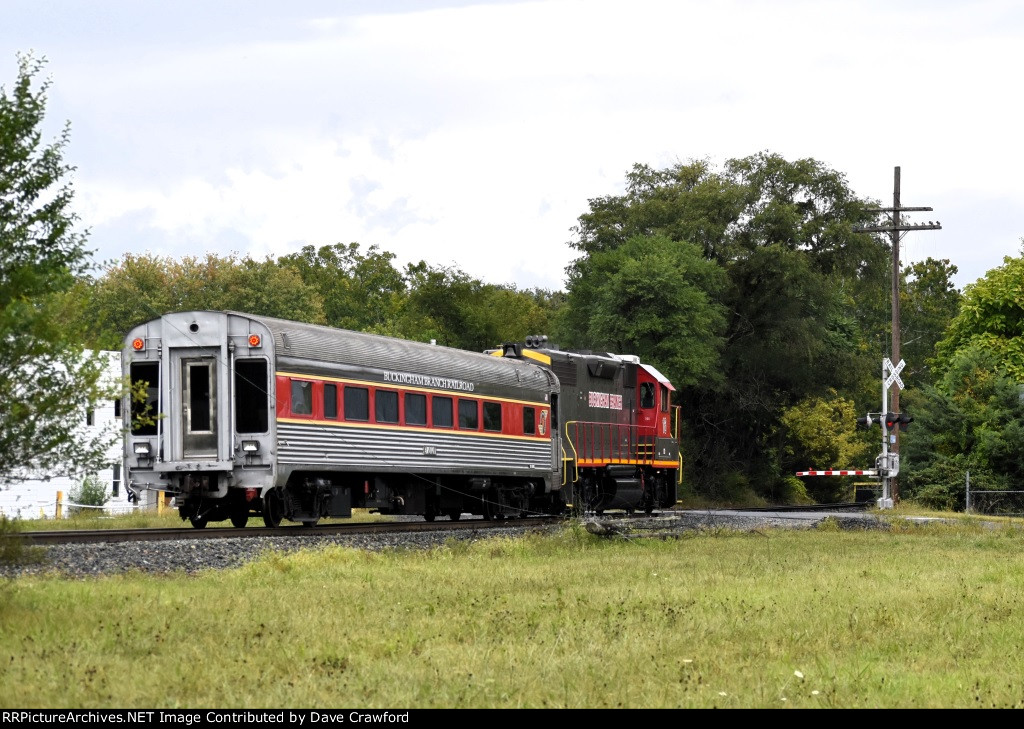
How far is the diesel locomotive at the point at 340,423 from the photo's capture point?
78.7 ft

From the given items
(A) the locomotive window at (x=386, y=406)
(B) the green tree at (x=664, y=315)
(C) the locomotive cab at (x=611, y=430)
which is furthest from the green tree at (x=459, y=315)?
(A) the locomotive window at (x=386, y=406)

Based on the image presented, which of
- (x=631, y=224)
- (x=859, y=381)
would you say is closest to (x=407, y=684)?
(x=631, y=224)

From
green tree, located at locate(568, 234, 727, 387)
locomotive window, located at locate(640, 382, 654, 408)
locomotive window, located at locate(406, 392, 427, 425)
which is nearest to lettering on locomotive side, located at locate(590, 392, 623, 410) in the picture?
locomotive window, located at locate(640, 382, 654, 408)

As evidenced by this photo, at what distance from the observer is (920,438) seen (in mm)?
50750

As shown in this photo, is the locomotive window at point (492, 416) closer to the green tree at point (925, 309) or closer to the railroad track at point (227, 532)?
the railroad track at point (227, 532)

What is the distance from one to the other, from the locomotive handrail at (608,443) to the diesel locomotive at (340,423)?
8 cm

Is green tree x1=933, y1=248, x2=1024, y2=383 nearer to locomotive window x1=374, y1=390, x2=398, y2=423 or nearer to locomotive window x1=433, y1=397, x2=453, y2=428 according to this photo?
locomotive window x1=433, y1=397, x2=453, y2=428

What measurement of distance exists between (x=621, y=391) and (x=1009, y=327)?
145 feet

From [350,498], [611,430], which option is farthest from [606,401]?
[350,498]

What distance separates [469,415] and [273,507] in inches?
245

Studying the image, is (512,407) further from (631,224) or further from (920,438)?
(631,224)

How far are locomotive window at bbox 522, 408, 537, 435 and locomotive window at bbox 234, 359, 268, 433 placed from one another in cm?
969

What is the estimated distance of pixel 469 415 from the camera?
3017cm

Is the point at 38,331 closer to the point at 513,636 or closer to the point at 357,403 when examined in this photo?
the point at 513,636
